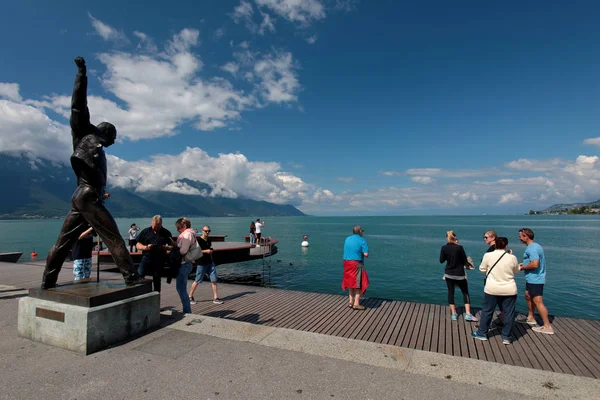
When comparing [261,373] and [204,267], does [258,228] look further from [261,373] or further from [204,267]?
[261,373]

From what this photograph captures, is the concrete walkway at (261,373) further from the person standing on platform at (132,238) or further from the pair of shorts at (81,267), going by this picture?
the person standing on platform at (132,238)

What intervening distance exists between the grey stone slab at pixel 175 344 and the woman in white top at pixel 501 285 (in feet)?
14.7

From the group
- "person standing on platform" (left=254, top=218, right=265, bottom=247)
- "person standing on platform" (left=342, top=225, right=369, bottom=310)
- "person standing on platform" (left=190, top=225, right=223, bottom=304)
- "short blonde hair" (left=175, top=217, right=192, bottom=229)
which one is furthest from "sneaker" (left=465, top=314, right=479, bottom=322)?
"person standing on platform" (left=254, top=218, right=265, bottom=247)

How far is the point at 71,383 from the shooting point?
3361mm

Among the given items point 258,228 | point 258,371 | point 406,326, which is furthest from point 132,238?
point 258,371

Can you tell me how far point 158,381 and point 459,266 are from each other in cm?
566

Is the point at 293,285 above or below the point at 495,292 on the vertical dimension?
below

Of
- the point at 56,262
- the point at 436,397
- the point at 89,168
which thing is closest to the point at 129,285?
the point at 56,262

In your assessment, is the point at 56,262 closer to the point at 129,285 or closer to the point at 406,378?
the point at 129,285

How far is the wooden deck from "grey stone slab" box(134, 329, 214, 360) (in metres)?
2.05

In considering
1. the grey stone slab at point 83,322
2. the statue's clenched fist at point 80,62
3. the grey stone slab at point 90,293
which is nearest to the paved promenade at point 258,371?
the grey stone slab at point 83,322

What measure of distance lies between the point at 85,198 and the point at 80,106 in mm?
1461

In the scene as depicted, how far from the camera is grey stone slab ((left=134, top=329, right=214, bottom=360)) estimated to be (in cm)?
409

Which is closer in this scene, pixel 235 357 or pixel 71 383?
pixel 71 383
